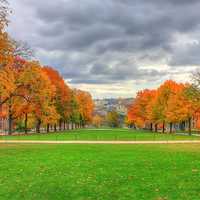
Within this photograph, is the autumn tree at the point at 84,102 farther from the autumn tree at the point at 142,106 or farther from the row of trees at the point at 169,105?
the autumn tree at the point at 142,106

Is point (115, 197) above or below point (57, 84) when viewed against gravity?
below

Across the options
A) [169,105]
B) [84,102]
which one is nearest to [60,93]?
[169,105]

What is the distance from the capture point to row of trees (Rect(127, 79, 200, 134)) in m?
82.1

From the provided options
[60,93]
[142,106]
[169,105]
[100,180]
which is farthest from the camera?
[142,106]

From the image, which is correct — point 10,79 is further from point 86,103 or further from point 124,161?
point 86,103

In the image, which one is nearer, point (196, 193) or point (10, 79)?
point (196, 193)

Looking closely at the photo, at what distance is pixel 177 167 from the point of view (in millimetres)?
25156

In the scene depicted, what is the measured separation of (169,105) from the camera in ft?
312

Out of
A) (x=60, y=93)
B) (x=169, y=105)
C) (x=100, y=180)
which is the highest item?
(x=60, y=93)

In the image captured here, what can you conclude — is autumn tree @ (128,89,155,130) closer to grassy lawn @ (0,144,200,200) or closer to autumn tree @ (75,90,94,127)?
autumn tree @ (75,90,94,127)

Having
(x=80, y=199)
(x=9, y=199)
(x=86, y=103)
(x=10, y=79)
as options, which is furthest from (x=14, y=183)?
(x=86, y=103)

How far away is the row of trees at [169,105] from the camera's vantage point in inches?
3231

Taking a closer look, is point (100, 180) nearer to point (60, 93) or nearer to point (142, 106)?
point (60, 93)

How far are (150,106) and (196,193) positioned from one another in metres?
92.9
